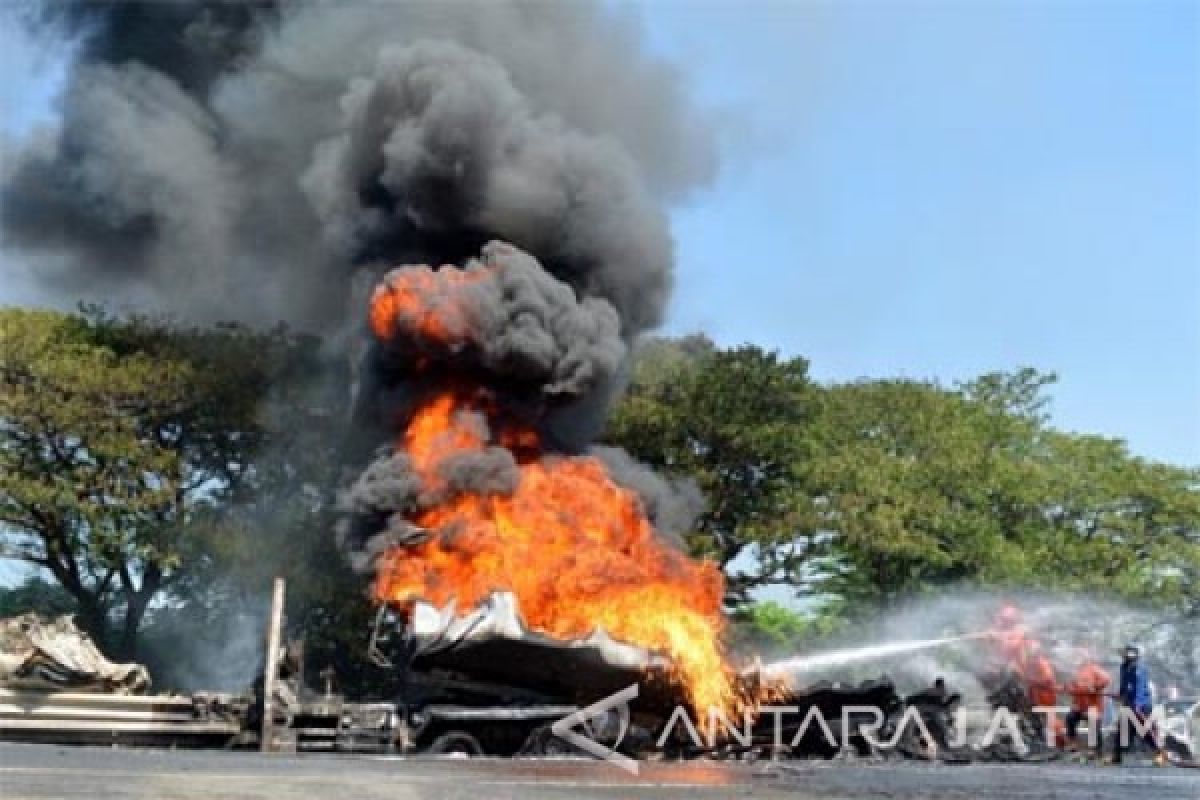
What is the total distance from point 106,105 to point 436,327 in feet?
46.8

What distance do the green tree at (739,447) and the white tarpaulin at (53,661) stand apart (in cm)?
2212

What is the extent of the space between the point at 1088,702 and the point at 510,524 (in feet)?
40.7

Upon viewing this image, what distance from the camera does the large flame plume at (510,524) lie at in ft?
92.3

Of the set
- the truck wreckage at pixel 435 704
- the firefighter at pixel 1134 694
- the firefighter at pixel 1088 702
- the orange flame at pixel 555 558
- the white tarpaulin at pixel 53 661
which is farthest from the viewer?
the firefighter at pixel 1088 702

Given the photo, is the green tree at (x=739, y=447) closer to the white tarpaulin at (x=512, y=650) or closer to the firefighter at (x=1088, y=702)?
the firefighter at (x=1088, y=702)

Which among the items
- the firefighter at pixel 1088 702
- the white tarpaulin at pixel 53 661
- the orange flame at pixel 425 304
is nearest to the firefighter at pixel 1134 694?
the firefighter at pixel 1088 702

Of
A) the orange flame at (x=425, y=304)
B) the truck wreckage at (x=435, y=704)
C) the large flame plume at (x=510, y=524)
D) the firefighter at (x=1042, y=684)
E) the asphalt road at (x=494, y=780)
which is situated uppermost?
the orange flame at (x=425, y=304)

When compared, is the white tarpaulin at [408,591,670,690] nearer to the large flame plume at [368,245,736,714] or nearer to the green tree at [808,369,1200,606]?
the large flame plume at [368,245,736,714]

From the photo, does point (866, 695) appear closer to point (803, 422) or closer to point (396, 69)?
point (396, 69)

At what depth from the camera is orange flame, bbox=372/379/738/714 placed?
2714 cm

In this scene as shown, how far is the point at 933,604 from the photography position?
45.7 m

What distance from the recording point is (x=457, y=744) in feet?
75.4

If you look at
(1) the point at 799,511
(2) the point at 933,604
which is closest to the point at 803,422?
(1) the point at 799,511

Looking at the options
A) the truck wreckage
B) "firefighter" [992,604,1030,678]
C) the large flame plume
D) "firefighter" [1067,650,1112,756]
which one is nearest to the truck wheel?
the truck wreckage
